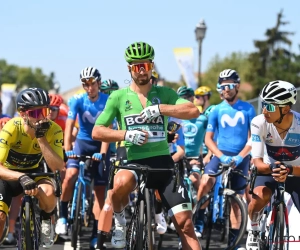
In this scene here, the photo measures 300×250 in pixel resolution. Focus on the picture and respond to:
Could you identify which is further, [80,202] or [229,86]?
[229,86]

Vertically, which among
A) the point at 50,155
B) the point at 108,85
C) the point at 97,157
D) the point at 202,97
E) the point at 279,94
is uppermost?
the point at 108,85

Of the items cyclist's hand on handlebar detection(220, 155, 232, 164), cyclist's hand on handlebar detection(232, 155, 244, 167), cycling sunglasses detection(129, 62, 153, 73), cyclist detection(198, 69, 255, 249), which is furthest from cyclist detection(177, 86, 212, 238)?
cycling sunglasses detection(129, 62, 153, 73)

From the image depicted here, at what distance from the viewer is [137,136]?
6.73 m

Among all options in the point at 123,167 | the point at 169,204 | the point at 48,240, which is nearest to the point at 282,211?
the point at 169,204

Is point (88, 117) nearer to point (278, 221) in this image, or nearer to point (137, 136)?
point (137, 136)

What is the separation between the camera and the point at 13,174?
6.96 meters

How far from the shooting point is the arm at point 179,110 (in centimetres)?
682

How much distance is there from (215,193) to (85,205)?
Result: 1.87m

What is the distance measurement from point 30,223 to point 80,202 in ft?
10.5

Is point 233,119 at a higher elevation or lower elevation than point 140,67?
lower

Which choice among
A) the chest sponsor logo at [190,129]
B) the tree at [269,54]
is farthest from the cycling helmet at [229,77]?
the tree at [269,54]

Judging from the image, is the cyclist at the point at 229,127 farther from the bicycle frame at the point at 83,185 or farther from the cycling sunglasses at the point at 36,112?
the cycling sunglasses at the point at 36,112

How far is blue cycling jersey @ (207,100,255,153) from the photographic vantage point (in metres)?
10.3

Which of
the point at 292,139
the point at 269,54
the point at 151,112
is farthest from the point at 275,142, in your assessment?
the point at 269,54
